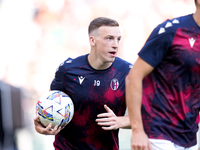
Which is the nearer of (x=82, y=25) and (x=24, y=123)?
(x=24, y=123)

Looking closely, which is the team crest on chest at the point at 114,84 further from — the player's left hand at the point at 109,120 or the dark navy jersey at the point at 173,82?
the dark navy jersey at the point at 173,82

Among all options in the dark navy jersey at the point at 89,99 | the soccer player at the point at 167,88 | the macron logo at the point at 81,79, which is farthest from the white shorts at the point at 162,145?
the macron logo at the point at 81,79

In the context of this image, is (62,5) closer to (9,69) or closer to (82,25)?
(82,25)

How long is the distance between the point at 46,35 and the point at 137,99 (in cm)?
906

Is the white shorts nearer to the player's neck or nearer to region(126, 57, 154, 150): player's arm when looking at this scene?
Answer: region(126, 57, 154, 150): player's arm

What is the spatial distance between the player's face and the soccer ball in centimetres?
58

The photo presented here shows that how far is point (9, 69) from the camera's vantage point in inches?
354

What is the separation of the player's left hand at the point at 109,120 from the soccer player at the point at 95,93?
80 mm

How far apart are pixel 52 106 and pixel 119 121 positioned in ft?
2.17

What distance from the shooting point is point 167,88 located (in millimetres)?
2031

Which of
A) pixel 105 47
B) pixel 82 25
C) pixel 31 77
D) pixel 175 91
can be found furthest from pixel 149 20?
pixel 175 91

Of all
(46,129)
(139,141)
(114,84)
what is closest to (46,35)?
(114,84)

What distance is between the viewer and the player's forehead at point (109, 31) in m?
3.05

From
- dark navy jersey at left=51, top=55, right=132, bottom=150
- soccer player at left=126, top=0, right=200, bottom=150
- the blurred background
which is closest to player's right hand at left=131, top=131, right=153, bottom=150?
soccer player at left=126, top=0, right=200, bottom=150
